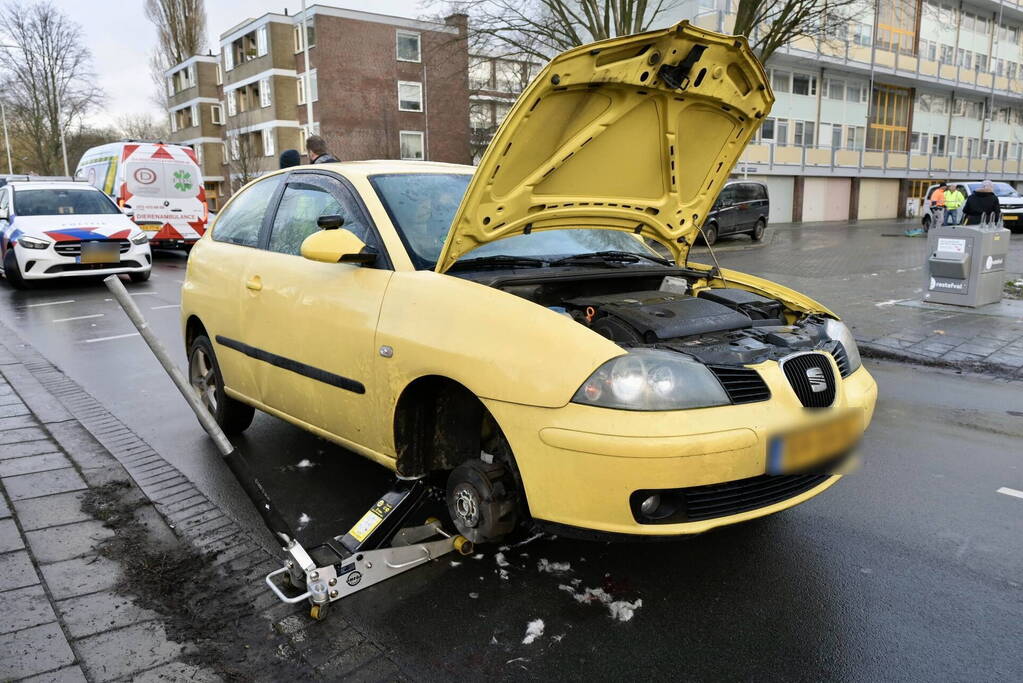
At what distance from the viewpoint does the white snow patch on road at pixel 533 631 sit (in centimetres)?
274

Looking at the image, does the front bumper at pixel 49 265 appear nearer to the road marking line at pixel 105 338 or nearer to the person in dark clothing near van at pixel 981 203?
the road marking line at pixel 105 338

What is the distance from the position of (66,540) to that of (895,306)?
10009 mm

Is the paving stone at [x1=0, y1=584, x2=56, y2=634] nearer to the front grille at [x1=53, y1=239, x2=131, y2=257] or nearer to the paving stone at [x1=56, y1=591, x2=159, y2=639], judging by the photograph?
the paving stone at [x1=56, y1=591, x2=159, y2=639]

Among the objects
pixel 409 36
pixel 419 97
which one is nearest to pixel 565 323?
pixel 419 97

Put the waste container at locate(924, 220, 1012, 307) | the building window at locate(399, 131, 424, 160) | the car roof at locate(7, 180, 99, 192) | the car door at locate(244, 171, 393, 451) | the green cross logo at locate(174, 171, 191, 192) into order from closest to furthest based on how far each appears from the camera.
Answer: the car door at locate(244, 171, 393, 451)
the waste container at locate(924, 220, 1012, 307)
the car roof at locate(7, 180, 99, 192)
the green cross logo at locate(174, 171, 191, 192)
the building window at locate(399, 131, 424, 160)

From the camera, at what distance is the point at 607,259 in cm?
407

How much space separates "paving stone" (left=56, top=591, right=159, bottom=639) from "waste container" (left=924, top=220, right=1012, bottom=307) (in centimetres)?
1015

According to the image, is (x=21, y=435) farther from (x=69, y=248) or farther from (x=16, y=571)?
(x=69, y=248)

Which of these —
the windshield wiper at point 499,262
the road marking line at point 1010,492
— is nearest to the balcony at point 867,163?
the road marking line at point 1010,492

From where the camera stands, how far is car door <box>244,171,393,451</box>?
344 cm

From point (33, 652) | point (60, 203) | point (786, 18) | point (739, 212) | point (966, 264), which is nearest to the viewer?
point (33, 652)

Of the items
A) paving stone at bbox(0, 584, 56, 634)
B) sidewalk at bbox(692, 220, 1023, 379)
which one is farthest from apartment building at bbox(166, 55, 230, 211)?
paving stone at bbox(0, 584, 56, 634)

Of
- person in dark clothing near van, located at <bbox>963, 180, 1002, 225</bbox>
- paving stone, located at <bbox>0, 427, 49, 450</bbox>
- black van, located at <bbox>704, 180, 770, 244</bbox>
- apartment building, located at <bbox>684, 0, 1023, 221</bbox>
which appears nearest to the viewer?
paving stone, located at <bbox>0, 427, 49, 450</bbox>

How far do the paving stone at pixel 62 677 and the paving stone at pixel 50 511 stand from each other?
4.17ft
